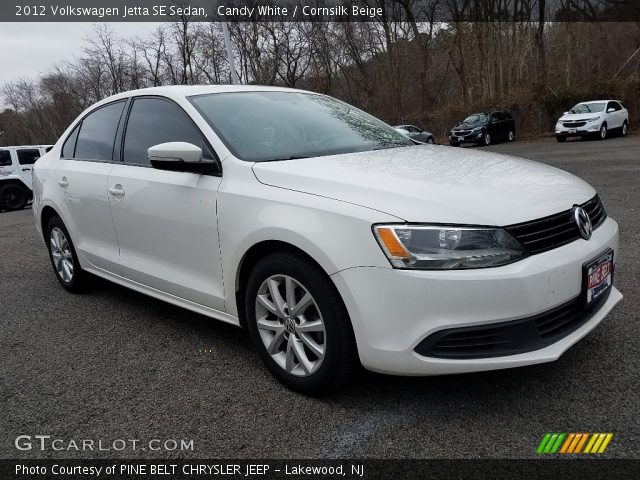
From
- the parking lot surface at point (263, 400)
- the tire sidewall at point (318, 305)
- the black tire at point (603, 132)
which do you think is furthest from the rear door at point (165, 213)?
the black tire at point (603, 132)

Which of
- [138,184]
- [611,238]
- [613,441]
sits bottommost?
[613,441]

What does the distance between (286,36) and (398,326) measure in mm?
40856

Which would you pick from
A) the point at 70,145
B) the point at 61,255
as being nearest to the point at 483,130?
the point at 70,145

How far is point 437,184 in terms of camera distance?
7.85ft

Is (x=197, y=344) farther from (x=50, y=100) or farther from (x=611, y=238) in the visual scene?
(x=50, y=100)

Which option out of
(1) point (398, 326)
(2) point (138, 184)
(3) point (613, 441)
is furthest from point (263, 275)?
(3) point (613, 441)

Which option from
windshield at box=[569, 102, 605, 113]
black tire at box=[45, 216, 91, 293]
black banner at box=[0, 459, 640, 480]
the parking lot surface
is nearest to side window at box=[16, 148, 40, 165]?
black tire at box=[45, 216, 91, 293]

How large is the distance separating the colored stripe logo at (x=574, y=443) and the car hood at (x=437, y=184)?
91 centimetres

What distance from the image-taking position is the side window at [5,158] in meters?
14.4

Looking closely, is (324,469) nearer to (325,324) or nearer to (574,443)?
(325,324)

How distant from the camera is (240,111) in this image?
128 inches

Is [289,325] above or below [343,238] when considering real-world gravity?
below

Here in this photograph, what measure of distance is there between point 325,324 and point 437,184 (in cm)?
81

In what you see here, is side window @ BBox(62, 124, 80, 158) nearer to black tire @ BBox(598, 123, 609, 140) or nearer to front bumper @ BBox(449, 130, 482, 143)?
black tire @ BBox(598, 123, 609, 140)
